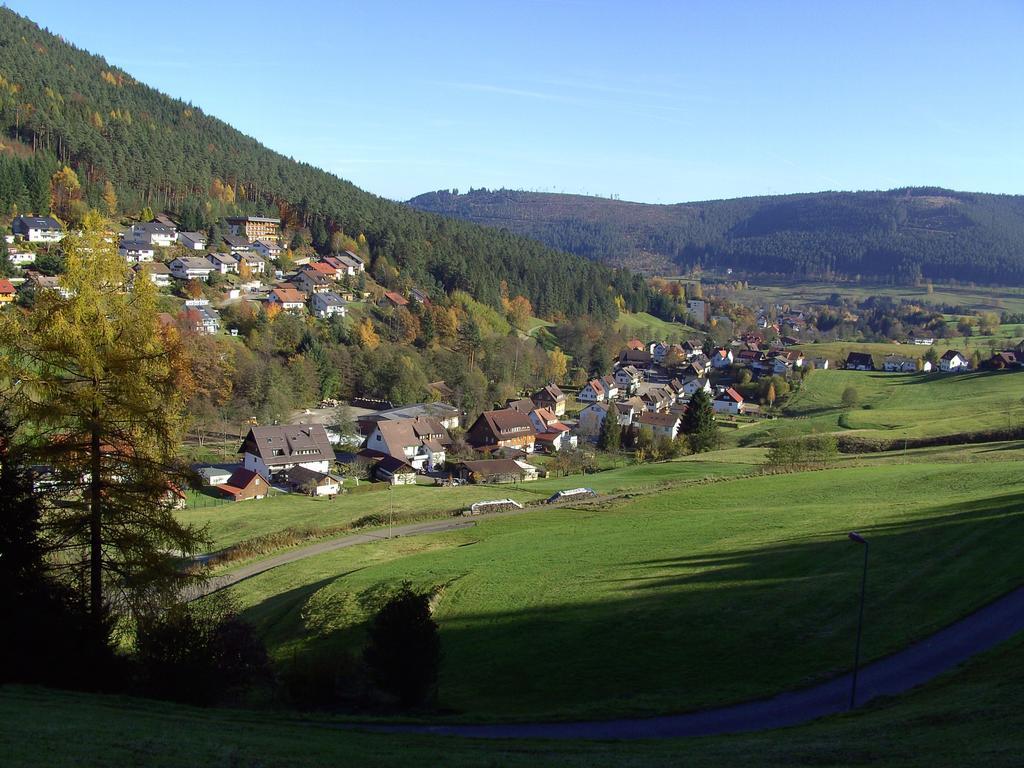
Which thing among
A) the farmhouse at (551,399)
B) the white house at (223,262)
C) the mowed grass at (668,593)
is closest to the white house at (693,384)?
the farmhouse at (551,399)

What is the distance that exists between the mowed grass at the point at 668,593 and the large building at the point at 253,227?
8668 cm

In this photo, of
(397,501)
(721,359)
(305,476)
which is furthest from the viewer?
(721,359)

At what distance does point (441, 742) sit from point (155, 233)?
98.7 metres

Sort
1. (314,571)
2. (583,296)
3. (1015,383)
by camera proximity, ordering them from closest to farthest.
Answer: (314,571)
(1015,383)
(583,296)

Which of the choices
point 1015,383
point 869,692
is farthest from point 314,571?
point 1015,383

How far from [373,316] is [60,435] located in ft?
278

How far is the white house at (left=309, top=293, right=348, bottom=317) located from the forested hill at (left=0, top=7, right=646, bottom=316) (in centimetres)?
2131

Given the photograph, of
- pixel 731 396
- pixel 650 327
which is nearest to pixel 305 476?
pixel 731 396

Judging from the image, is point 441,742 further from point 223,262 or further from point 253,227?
point 253,227

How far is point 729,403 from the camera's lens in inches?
3575

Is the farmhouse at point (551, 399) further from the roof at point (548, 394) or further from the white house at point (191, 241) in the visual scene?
the white house at point (191, 241)

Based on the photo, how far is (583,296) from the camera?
136 metres

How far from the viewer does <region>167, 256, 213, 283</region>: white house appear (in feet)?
298

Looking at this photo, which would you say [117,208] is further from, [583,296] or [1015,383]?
[1015,383]
